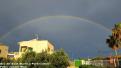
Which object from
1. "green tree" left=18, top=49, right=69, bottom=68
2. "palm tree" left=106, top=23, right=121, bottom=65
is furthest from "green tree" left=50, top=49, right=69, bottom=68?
"palm tree" left=106, top=23, right=121, bottom=65

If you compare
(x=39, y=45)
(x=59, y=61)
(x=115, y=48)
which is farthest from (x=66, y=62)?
(x=39, y=45)

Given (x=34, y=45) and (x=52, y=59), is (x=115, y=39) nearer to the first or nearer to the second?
(x=52, y=59)

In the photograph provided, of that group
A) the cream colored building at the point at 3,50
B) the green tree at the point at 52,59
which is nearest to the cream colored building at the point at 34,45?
the cream colored building at the point at 3,50

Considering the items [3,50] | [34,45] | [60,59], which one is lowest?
[60,59]

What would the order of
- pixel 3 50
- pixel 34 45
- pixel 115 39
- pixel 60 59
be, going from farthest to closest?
1. pixel 34 45
2. pixel 3 50
3. pixel 115 39
4. pixel 60 59

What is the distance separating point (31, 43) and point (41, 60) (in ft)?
100.0

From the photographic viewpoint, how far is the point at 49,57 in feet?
257

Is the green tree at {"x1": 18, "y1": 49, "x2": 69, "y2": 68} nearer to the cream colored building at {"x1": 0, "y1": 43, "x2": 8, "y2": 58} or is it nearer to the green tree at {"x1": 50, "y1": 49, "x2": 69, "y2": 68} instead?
the green tree at {"x1": 50, "y1": 49, "x2": 69, "y2": 68}

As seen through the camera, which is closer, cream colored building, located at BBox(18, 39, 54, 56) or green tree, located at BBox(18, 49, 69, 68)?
green tree, located at BBox(18, 49, 69, 68)

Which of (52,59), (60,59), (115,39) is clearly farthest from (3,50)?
(115,39)

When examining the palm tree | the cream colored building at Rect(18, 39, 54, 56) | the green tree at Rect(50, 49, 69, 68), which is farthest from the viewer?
the cream colored building at Rect(18, 39, 54, 56)

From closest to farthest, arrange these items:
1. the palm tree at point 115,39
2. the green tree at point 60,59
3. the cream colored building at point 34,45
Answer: the green tree at point 60,59 < the palm tree at point 115,39 < the cream colored building at point 34,45

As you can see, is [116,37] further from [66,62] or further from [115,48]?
[66,62]

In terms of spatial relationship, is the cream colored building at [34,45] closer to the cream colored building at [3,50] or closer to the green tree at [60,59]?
the cream colored building at [3,50]
